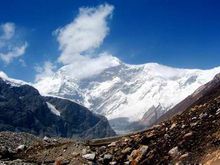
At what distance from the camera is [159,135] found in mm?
44656

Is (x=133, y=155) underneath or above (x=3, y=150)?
underneath

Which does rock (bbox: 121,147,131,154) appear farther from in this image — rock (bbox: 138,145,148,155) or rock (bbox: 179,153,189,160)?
rock (bbox: 179,153,189,160)

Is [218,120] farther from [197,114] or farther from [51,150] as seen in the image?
[51,150]

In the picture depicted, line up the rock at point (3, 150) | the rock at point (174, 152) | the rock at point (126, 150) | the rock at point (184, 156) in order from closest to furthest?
the rock at point (184, 156) < the rock at point (174, 152) < the rock at point (126, 150) < the rock at point (3, 150)

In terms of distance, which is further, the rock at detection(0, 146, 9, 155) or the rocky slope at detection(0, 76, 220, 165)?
the rock at detection(0, 146, 9, 155)

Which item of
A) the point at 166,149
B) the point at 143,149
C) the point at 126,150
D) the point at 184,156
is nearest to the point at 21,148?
the point at 126,150

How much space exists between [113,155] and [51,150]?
8.35 m

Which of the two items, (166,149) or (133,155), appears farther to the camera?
(133,155)

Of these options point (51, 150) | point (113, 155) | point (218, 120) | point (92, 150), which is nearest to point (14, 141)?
point (51, 150)

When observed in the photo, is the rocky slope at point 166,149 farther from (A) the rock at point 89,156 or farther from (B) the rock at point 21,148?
(B) the rock at point 21,148

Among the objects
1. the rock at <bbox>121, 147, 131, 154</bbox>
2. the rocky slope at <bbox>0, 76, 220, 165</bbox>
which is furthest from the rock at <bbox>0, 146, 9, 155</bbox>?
the rock at <bbox>121, 147, 131, 154</bbox>

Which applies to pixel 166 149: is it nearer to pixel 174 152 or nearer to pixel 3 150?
pixel 174 152

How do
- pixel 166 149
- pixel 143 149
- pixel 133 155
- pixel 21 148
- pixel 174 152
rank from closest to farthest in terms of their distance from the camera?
pixel 174 152, pixel 166 149, pixel 143 149, pixel 133 155, pixel 21 148

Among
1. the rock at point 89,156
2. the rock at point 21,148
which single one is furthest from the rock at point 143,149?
the rock at point 21,148
